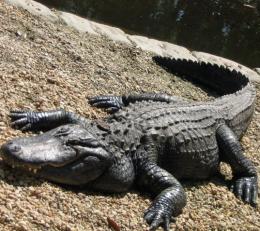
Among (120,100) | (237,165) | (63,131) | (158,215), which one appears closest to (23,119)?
(63,131)

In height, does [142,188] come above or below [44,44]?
below

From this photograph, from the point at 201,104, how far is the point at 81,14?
17.0 ft

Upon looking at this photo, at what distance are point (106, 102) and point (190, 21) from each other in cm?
729

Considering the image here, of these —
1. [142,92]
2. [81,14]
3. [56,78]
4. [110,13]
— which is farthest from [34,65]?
[110,13]

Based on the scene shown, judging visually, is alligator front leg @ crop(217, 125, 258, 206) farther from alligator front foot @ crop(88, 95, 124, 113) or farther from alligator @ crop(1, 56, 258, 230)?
alligator front foot @ crop(88, 95, 124, 113)

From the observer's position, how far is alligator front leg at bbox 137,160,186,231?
422 cm

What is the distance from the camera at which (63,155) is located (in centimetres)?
411

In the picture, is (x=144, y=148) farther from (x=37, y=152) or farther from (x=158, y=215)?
(x=37, y=152)

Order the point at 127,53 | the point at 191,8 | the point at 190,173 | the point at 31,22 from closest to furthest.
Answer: the point at 190,173 < the point at 31,22 < the point at 127,53 < the point at 191,8

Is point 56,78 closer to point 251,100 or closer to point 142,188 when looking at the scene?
A: point 142,188

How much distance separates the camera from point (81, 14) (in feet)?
33.9

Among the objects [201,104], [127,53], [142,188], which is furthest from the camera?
[127,53]

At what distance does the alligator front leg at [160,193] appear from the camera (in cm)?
422

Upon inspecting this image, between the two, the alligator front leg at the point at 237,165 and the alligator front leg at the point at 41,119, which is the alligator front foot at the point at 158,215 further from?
the alligator front leg at the point at 237,165
